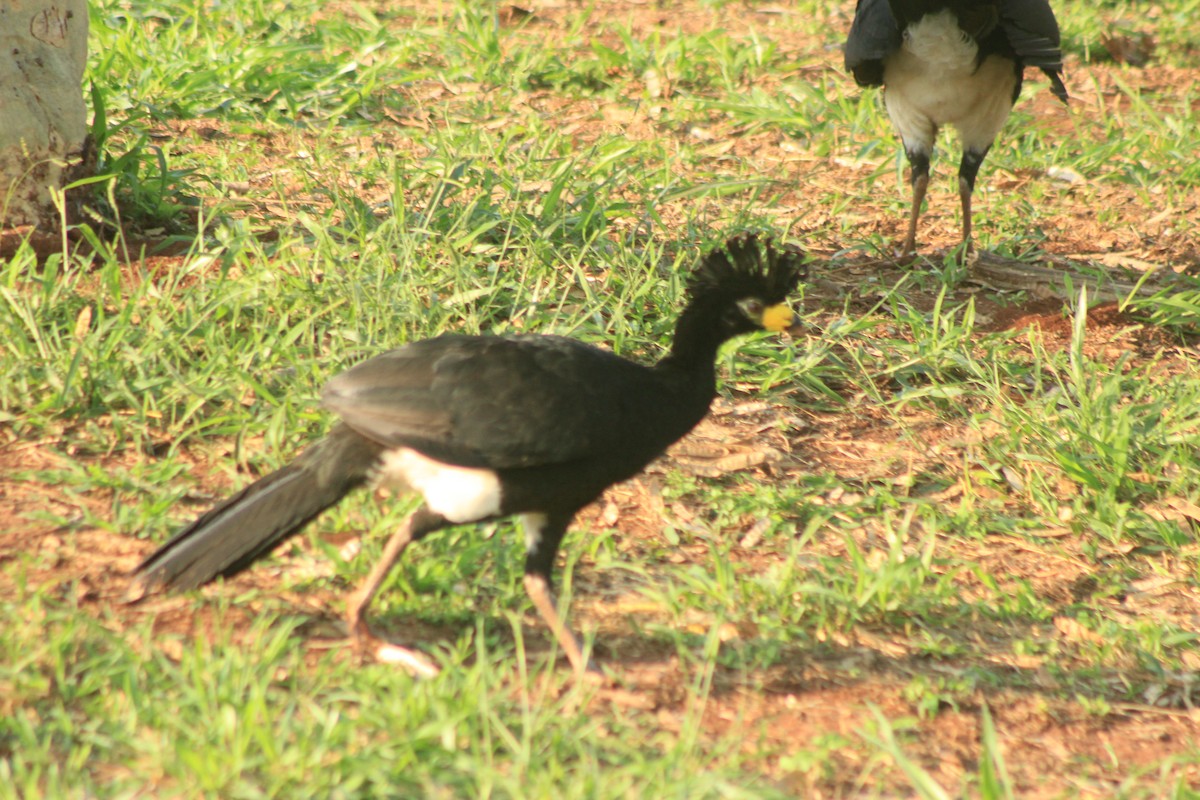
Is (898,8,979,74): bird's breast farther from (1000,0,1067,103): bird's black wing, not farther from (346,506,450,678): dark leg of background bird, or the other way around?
(346,506,450,678): dark leg of background bird

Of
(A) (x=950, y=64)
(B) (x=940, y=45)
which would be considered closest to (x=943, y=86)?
(A) (x=950, y=64)

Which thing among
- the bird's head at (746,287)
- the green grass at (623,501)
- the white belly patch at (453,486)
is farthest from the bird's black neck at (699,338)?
the white belly patch at (453,486)

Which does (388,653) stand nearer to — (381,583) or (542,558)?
(381,583)

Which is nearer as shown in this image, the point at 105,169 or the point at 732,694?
the point at 732,694

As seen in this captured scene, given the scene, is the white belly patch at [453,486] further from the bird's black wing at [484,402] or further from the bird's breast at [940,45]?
the bird's breast at [940,45]

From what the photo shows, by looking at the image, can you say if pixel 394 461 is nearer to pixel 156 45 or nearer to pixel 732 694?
pixel 732 694

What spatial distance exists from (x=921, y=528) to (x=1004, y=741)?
4.20 ft

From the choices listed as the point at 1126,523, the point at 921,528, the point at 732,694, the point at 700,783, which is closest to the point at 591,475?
the point at 732,694

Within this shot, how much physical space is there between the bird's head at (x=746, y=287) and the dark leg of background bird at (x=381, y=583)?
104 centimetres

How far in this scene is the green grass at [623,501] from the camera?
3180 millimetres

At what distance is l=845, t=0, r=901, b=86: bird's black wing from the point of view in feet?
22.2

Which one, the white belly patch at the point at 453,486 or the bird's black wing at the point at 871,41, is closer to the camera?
the white belly patch at the point at 453,486

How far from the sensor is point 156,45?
7.29m

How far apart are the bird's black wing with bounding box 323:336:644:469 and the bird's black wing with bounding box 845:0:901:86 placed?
3.71 m
